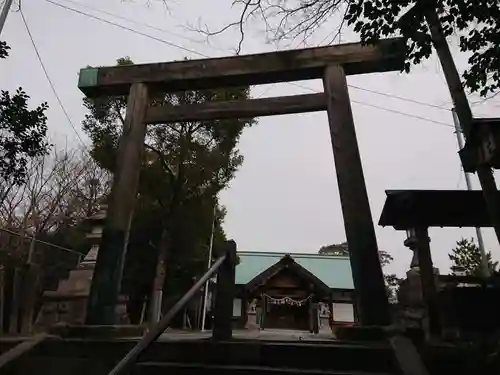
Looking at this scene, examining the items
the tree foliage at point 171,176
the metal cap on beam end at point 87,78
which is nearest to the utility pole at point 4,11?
the metal cap on beam end at point 87,78

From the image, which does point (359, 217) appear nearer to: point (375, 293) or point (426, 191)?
point (375, 293)

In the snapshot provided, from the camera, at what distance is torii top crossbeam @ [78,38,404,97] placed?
5625 millimetres

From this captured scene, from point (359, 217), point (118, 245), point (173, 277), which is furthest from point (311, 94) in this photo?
point (173, 277)

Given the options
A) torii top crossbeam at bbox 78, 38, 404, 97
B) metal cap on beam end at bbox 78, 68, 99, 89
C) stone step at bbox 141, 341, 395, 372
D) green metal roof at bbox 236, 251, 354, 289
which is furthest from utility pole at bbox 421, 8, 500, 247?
green metal roof at bbox 236, 251, 354, 289

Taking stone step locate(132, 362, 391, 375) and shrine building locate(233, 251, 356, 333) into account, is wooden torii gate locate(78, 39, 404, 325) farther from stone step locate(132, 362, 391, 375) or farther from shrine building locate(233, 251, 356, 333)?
shrine building locate(233, 251, 356, 333)

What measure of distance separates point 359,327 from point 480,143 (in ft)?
8.11

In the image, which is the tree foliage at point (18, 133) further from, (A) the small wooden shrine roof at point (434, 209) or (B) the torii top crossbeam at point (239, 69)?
(A) the small wooden shrine roof at point (434, 209)

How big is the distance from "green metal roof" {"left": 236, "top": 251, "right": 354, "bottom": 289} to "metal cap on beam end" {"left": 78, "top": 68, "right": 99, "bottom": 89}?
49.3 feet

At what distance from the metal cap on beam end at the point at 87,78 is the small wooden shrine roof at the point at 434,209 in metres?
4.78

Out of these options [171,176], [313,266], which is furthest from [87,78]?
[313,266]

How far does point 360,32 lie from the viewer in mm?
3812

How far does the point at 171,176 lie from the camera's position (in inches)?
614

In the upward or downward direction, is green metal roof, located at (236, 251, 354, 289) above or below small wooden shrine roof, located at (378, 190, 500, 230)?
above

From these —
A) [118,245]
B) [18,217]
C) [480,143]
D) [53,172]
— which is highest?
[53,172]
